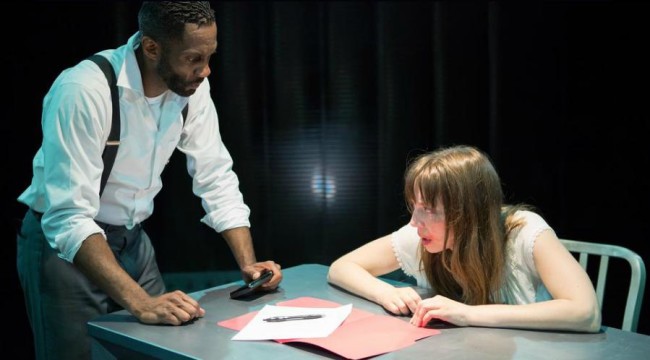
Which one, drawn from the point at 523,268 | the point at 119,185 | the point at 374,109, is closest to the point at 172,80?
the point at 119,185

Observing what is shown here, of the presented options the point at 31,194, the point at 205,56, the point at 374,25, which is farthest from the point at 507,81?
A: the point at 31,194

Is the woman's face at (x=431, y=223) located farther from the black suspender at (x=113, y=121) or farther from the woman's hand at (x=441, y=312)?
the black suspender at (x=113, y=121)

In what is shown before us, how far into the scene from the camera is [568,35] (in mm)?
3445

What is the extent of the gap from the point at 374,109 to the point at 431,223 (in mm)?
1841

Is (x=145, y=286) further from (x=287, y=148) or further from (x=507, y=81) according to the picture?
(x=507, y=81)

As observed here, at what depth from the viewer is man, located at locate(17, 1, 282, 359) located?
1.94 m

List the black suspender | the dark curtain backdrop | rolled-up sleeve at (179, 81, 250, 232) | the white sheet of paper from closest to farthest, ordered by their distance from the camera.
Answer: the white sheet of paper → the black suspender → rolled-up sleeve at (179, 81, 250, 232) → the dark curtain backdrop

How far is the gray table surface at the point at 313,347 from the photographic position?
1.60 m

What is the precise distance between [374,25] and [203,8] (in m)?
1.71

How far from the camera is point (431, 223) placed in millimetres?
1983

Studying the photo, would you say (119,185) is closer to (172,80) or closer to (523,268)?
(172,80)

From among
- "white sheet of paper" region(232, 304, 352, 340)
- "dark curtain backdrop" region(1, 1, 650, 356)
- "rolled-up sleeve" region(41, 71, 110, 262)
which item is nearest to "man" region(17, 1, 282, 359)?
"rolled-up sleeve" region(41, 71, 110, 262)

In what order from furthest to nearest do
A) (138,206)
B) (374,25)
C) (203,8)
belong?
(374,25) < (138,206) < (203,8)

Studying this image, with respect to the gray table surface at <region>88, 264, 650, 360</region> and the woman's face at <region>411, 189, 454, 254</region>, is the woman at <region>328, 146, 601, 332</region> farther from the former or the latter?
the gray table surface at <region>88, 264, 650, 360</region>
